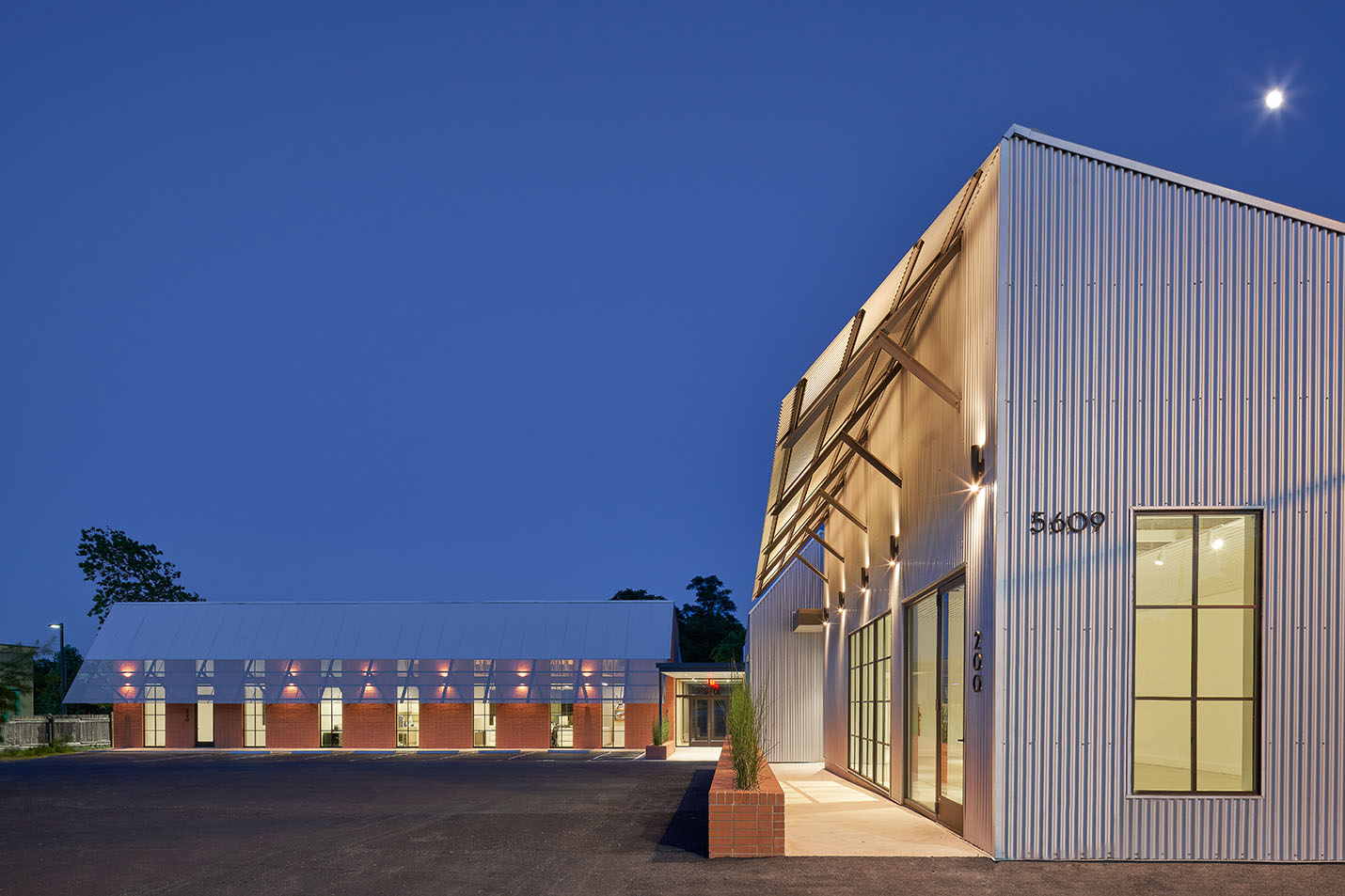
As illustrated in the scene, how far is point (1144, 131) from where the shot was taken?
153m

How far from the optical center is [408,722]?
1563 inches

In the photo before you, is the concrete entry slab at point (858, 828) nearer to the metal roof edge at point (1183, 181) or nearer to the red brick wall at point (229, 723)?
the metal roof edge at point (1183, 181)

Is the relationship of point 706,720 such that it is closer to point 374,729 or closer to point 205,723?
point 374,729

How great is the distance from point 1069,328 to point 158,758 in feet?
105

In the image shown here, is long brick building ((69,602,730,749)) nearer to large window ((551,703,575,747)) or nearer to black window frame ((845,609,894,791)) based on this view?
large window ((551,703,575,747))

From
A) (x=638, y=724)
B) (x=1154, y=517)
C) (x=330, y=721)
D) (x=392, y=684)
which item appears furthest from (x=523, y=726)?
(x=1154, y=517)

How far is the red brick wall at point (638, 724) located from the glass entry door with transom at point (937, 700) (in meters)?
25.8

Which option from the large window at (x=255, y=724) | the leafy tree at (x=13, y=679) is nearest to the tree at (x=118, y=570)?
the leafy tree at (x=13, y=679)

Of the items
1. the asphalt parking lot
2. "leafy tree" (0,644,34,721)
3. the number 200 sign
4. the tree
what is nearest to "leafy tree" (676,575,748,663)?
"leafy tree" (0,644,34,721)

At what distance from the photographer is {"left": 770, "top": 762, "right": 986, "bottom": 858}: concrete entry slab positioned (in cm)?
1019

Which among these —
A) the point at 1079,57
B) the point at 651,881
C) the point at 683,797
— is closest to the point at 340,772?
the point at 683,797

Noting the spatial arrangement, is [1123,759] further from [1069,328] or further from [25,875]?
[25,875]

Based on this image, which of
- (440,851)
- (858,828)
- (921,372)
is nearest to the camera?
(440,851)

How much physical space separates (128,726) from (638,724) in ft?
59.1
